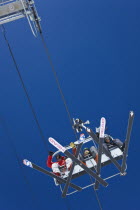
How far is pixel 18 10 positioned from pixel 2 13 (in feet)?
1.08

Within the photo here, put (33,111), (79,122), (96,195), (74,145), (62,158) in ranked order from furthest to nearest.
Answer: (96,195) → (33,111) → (62,158) → (74,145) → (79,122)

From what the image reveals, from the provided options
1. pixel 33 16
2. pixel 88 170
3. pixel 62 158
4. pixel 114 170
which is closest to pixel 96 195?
pixel 114 170

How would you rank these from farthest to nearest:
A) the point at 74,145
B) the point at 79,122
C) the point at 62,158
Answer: the point at 62,158
the point at 74,145
the point at 79,122

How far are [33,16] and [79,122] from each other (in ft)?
8.50

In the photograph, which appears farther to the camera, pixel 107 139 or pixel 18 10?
pixel 107 139

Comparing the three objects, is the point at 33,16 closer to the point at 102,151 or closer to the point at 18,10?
the point at 18,10

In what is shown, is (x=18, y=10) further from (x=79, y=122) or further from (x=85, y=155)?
(x=85, y=155)

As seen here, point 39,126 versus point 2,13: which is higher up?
point 2,13

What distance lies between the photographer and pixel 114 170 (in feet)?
54.0

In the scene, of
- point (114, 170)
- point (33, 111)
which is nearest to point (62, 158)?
point (33, 111)

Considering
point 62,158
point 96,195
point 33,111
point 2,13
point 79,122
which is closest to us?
point 2,13

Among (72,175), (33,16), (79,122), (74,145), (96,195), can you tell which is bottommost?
(96,195)

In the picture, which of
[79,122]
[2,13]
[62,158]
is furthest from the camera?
[62,158]

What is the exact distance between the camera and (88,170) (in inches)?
318
